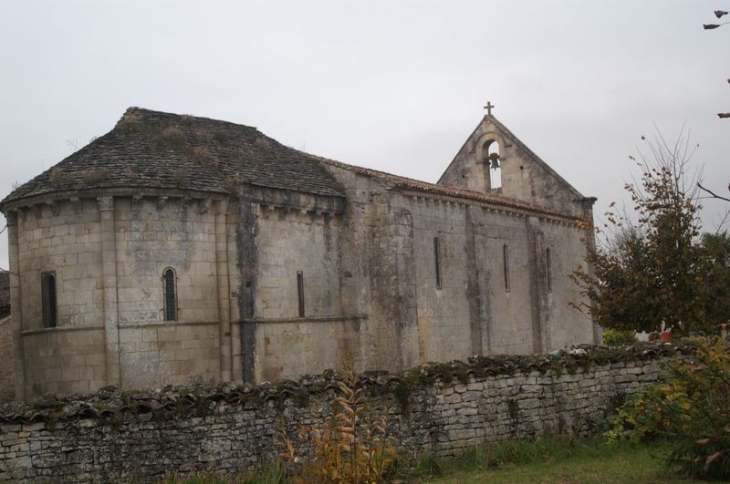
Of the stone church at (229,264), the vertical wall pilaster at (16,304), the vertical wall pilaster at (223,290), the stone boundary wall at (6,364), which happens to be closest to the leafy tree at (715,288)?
the stone church at (229,264)

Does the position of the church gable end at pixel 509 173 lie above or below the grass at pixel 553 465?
above

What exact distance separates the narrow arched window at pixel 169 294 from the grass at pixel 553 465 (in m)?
9.19

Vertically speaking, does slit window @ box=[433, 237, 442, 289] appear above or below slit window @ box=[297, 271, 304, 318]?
above

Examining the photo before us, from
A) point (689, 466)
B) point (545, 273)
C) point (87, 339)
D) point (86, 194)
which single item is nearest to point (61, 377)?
point (87, 339)

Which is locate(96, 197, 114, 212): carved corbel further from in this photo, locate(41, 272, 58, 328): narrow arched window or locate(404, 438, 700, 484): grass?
locate(404, 438, 700, 484): grass

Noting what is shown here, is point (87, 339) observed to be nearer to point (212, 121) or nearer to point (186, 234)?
point (186, 234)

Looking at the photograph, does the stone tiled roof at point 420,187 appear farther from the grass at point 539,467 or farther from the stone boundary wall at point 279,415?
the grass at point 539,467

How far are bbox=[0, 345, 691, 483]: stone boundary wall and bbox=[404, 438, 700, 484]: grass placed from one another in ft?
1.87

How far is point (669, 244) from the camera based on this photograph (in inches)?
894

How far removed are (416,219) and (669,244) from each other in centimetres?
657

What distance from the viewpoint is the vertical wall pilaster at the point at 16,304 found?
2086 cm

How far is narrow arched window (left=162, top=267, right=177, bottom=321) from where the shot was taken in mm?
20303

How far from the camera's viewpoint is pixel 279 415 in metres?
12.4

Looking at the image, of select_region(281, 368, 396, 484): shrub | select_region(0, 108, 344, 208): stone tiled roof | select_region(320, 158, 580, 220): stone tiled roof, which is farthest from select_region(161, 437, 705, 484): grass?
select_region(320, 158, 580, 220): stone tiled roof
